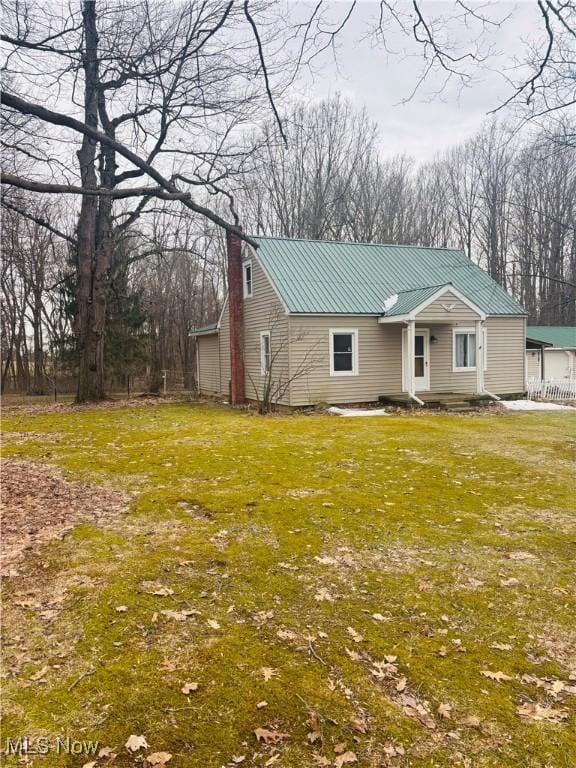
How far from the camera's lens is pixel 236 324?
57.4ft

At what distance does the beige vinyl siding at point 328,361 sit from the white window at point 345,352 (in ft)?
0.42

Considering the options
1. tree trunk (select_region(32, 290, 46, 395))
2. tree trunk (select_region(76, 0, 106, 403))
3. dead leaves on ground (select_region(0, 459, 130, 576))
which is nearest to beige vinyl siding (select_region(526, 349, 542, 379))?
tree trunk (select_region(76, 0, 106, 403))

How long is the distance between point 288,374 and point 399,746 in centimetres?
1298

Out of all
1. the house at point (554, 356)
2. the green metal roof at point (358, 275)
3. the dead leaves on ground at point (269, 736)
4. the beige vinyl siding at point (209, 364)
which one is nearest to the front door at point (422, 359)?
the green metal roof at point (358, 275)

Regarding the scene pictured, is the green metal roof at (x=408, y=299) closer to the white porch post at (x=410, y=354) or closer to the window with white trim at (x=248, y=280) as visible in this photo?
the white porch post at (x=410, y=354)

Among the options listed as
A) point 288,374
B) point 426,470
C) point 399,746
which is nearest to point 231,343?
point 288,374

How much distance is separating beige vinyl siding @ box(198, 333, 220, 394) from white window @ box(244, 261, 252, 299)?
3409mm

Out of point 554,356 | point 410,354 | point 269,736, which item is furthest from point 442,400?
point 269,736

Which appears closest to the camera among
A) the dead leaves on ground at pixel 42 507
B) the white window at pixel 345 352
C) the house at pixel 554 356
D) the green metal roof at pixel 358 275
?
the dead leaves on ground at pixel 42 507

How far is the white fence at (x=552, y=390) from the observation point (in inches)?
731

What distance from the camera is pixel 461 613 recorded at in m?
3.41

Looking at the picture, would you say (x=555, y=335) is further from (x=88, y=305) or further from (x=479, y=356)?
(x=88, y=305)

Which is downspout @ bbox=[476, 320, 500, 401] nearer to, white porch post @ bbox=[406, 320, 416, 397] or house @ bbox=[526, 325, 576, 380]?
white porch post @ bbox=[406, 320, 416, 397]

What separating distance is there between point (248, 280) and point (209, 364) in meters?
5.40
